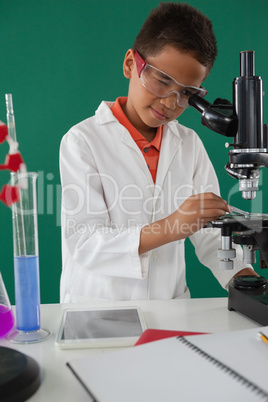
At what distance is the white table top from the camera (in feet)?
2.09

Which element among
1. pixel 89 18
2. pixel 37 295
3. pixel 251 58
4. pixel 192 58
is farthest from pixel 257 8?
pixel 37 295

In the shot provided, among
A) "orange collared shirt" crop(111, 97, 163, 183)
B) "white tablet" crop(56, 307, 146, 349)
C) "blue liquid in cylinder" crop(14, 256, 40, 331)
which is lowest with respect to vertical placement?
"white tablet" crop(56, 307, 146, 349)

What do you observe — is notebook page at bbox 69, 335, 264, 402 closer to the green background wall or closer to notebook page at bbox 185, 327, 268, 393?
notebook page at bbox 185, 327, 268, 393

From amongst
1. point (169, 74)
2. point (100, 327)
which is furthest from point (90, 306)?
point (169, 74)

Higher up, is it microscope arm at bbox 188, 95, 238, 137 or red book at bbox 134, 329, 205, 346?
microscope arm at bbox 188, 95, 238, 137

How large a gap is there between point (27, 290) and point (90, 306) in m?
0.28

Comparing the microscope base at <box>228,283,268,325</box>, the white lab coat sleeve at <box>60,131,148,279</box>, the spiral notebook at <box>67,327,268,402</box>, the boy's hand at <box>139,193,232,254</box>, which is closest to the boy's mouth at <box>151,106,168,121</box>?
the white lab coat sleeve at <box>60,131,148,279</box>

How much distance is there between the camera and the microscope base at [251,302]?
2.99 feet

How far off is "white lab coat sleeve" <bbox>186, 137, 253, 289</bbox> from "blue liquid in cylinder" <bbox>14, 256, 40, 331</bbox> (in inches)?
24.5

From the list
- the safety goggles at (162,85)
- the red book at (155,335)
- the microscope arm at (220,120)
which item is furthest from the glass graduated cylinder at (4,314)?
the safety goggles at (162,85)

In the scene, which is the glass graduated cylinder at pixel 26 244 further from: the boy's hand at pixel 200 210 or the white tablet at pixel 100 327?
the boy's hand at pixel 200 210

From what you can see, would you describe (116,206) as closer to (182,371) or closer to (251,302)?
(251,302)

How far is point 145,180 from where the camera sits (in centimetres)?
149

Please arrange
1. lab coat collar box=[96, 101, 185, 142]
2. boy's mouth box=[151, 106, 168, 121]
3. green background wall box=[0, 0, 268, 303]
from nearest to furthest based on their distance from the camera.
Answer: boy's mouth box=[151, 106, 168, 121] → lab coat collar box=[96, 101, 185, 142] → green background wall box=[0, 0, 268, 303]
